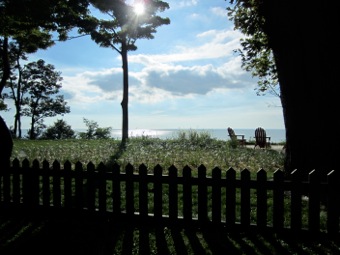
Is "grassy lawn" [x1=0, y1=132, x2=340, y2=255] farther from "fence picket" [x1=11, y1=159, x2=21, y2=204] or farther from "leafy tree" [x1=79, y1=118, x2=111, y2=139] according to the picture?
"leafy tree" [x1=79, y1=118, x2=111, y2=139]

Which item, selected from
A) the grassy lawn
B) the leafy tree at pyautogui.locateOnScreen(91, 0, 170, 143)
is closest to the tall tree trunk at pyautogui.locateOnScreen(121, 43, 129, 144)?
the leafy tree at pyautogui.locateOnScreen(91, 0, 170, 143)

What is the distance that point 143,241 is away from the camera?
4.48 meters

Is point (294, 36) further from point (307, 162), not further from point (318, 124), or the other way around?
point (307, 162)

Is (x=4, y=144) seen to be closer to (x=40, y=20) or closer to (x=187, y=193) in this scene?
(x=187, y=193)

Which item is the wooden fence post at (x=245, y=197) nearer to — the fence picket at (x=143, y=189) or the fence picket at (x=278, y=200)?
the fence picket at (x=278, y=200)

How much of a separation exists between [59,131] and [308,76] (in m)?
37.2

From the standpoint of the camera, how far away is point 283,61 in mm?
6855

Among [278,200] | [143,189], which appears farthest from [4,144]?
[278,200]

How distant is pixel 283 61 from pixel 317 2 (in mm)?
1253

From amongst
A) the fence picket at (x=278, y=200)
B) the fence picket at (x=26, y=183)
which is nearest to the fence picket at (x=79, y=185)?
the fence picket at (x=26, y=183)

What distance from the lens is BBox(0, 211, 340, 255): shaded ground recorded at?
4195 millimetres

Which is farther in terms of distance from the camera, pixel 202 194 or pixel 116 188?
pixel 116 188

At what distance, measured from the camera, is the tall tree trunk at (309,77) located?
616 cm

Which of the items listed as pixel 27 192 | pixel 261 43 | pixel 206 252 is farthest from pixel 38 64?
pixel 206 252
